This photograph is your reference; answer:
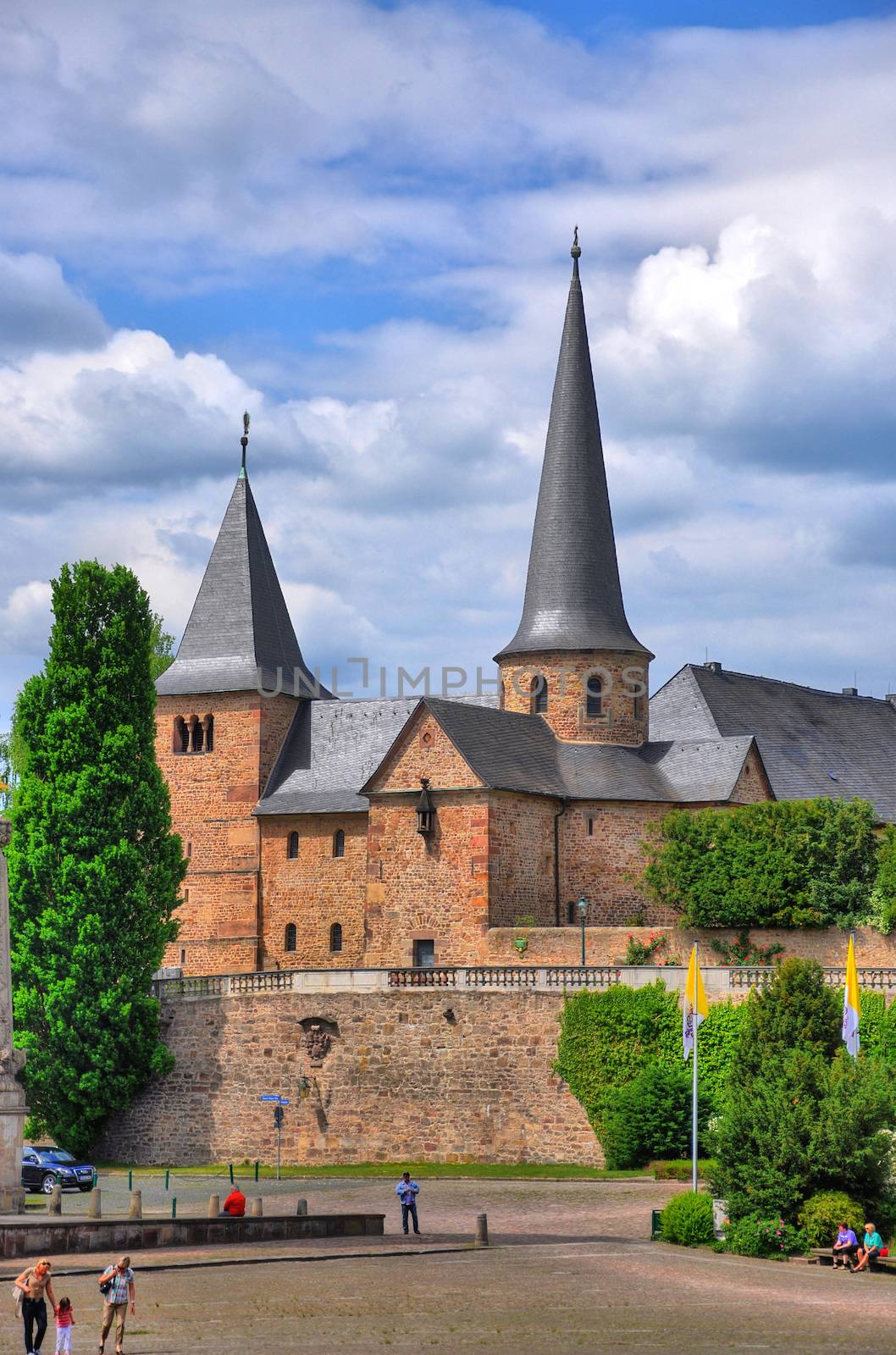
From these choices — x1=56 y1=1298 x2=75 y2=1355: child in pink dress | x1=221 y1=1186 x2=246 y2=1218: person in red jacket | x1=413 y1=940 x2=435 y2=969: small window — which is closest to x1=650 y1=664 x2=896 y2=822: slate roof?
x1=413 y1=940 x2=435 y2=969: small window

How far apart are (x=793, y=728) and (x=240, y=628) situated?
60.7 ft

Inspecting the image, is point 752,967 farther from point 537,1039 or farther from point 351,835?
point 351,835

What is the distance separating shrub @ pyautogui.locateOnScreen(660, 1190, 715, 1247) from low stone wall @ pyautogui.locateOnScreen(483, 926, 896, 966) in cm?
1701

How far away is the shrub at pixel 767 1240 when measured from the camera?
3525 cm

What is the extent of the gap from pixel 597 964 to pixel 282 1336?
28.1 meters

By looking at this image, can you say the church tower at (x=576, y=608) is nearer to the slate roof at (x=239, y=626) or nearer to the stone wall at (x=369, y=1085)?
the slate roof at (x=239, y=626)

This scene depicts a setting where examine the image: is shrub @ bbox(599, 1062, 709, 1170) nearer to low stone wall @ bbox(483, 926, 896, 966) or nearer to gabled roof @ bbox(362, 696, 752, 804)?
low stone wall @ bbox(483, 926, 896, 966)

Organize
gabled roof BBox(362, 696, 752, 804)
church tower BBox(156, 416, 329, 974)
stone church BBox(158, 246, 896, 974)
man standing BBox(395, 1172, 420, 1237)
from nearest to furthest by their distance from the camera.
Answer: man standing BBox(395, 1172, 420, 1237) → stone church BBox(158, 246, 896, 974) → gabled roof BBox(362, 696, 752, 804) → church tower BBox(156, 416, 329, 974)

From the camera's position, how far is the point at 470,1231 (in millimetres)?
37438

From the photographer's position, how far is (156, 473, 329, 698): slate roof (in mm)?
66812

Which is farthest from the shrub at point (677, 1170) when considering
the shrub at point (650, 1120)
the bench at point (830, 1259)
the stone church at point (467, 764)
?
the stone church at point (467, 764)

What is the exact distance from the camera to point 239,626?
2665 inches

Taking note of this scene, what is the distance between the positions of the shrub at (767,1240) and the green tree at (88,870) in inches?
836

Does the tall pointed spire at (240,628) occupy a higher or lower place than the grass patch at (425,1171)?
higher
